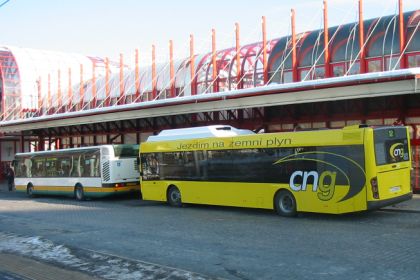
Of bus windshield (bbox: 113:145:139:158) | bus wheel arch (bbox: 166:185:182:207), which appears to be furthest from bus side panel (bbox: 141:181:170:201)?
bus windshield (bbox: 113:145:139:158)

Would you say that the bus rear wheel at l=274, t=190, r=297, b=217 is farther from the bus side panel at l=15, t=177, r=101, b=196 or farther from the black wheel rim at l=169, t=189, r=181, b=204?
the bus side panel at l=15, t=177, r=101, b=196

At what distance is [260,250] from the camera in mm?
10070

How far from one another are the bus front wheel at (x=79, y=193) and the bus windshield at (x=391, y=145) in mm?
15403

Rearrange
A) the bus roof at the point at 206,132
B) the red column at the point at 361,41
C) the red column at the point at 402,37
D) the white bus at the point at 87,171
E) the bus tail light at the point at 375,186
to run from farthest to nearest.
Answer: the white bus at the point at 87,171, the red column at the point at 361,41, the red column at the point at 402,37, the bus roof at the point at 206,132, the bus tail light at the point at 375,186

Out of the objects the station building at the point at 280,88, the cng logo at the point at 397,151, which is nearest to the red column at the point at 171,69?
the station building at the point at 280,88

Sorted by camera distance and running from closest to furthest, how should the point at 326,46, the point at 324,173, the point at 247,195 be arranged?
the point at 324,173, the point at 247,195, the point at 326,46

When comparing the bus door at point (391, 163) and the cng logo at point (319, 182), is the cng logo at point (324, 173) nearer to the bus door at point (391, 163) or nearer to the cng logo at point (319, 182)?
the cng logo at point (319, 182)

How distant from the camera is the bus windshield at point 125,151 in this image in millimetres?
23734

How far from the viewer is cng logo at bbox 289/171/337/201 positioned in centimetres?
1417

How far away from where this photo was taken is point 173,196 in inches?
783

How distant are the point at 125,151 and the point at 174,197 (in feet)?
16.8

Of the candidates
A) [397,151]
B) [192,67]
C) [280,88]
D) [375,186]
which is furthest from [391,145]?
[192,67]

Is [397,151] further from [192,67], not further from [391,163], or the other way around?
[192,67]

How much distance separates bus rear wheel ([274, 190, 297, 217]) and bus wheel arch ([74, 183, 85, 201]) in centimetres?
1219
